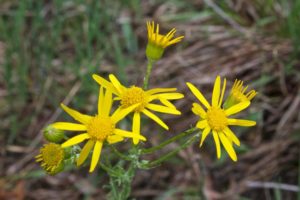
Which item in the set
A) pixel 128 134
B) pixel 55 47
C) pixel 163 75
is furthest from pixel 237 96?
pixel 55 47

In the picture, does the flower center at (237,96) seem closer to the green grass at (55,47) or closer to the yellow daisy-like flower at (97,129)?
the yellow daisy-like flower at (97,129)

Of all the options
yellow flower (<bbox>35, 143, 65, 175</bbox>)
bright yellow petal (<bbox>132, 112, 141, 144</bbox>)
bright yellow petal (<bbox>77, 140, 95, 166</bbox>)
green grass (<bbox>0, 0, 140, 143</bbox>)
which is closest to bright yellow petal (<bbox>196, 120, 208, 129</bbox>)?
bright yellow petal (<bbox>132, 112, 141, 144</bbox>)

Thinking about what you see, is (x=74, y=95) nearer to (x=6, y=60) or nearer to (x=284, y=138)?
(x=6, y=60)

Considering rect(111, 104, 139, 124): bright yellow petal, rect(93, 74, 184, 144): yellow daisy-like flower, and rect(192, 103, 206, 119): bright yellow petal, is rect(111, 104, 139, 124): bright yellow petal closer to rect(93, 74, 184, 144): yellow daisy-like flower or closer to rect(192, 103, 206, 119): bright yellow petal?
rect(93, 74, 184, 144): yellow daisy-like flower

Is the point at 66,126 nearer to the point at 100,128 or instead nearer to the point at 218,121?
the point at 100,128

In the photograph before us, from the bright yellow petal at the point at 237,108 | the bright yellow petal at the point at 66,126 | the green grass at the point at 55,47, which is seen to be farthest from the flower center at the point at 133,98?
the green grass at the point at 55,47

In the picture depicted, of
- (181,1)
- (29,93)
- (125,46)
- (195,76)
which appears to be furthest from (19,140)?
(181,1)
